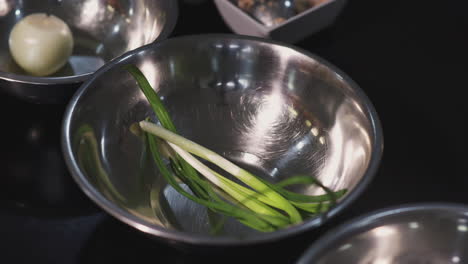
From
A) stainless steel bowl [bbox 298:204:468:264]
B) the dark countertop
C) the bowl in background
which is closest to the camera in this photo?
stainless steel bowl [bbox 298:204:468:264]

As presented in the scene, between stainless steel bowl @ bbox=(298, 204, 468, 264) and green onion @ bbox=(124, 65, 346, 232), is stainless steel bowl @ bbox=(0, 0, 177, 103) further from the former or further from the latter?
stainless steel bowl @ bbox=(298, 204, 468, 264)

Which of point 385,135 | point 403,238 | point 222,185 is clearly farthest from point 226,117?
point 403,238

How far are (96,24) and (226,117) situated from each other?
391 mm

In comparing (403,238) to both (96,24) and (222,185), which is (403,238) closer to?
(222,185)

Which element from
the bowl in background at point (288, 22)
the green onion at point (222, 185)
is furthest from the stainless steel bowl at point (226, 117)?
the bowl in background at point (288, 22)

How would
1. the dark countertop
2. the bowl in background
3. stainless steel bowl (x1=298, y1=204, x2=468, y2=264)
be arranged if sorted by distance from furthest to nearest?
the bowl in background → the dark countertop → stainless steel bowl (x1=298, y1=204, x2=468, y2=264)

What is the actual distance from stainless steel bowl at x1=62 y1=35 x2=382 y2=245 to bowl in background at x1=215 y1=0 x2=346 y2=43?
13cm

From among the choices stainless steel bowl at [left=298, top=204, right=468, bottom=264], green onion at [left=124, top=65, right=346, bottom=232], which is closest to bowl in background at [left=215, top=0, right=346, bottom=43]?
green onion at [left=124, top=65, right=346, bottom=232]

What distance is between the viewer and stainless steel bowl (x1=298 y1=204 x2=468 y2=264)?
0.73m

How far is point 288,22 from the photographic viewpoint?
3.71ft

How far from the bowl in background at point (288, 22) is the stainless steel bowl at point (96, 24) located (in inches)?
4.2

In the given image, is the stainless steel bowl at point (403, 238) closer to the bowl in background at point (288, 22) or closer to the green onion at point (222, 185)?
the green onion at point (222, 185)

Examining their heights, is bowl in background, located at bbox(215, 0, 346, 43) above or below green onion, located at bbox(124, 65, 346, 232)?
above

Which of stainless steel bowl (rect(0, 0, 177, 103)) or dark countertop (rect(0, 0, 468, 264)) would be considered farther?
stainless steel bowl (rect(0, 0, 177, 103))
